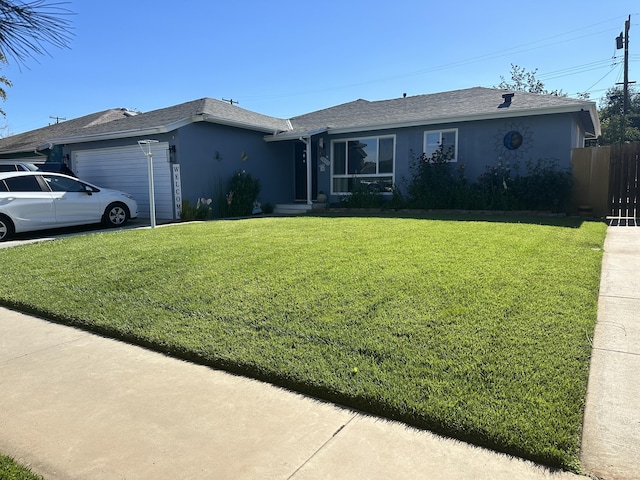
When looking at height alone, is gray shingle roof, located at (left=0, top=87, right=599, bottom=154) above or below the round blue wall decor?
above

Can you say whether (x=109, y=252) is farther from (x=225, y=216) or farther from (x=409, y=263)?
(x=225, y=216)

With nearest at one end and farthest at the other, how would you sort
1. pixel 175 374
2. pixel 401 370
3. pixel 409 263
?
pixel 401 370, pixel 175 374, pixel 409 263

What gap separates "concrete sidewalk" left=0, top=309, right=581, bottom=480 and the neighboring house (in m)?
10.00

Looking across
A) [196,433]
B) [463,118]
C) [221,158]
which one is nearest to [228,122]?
[221,158]

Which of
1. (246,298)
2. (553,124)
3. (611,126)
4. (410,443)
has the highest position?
(611,126)

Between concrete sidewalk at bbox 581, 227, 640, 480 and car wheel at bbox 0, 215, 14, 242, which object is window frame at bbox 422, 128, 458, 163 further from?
car wheel at bbox 0, 215, 14, 242

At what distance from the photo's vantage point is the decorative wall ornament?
39.1 ft

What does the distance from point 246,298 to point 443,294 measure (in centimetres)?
198

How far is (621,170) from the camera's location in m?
11.5

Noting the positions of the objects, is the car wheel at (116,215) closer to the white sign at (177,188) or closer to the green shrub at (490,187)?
the white sign at (177,188)

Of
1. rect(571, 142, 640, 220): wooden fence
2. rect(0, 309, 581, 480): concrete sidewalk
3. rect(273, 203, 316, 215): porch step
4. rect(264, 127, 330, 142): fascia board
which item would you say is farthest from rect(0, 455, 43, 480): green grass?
rect(264, 127, 330, 142): fascia board

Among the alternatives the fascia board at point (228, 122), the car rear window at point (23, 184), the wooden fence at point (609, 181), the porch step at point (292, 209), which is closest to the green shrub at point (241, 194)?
the porch step at point (292, 209)

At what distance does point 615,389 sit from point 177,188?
11.8 meters

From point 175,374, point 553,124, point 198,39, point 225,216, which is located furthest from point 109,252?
point 553,124
